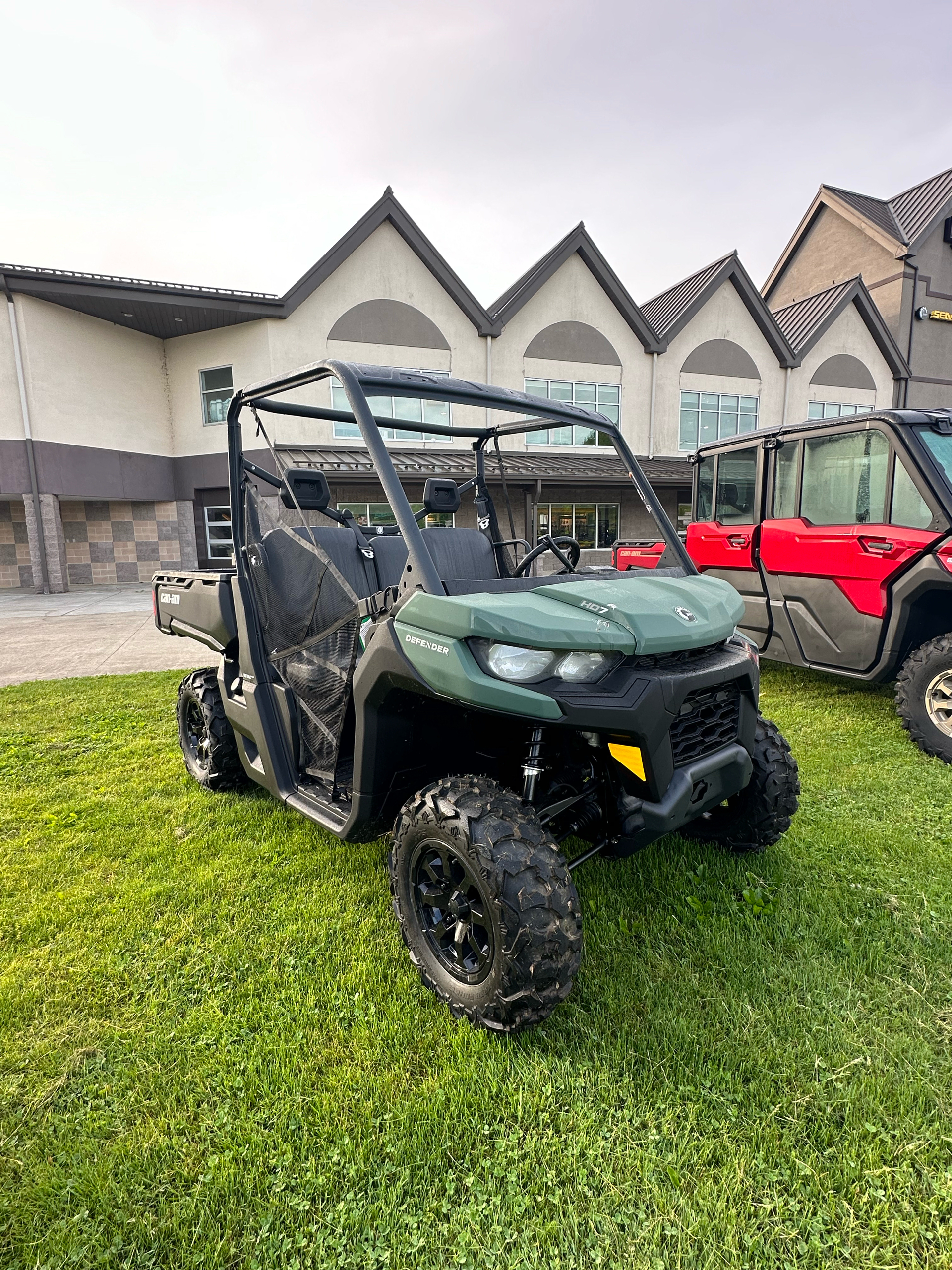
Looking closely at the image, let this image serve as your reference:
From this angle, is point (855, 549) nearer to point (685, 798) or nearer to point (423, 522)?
point (685, 798)

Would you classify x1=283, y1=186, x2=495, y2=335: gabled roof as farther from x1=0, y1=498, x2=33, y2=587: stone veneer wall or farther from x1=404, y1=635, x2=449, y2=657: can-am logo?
x1=404, y1=635, x2=449, y2=657: can-am logo

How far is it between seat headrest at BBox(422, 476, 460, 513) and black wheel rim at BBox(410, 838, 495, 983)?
4.69 feet

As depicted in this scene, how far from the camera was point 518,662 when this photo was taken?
1986 mm

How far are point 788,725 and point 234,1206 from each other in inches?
Result: 182

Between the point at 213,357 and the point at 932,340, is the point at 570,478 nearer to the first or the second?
the point at 213,357

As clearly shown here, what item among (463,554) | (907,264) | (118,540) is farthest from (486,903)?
(907,264)

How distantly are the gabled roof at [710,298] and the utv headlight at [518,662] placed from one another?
21.0 metres

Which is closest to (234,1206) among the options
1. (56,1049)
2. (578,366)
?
(56,1049)

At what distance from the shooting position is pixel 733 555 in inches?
238

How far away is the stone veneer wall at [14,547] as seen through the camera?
19.1 metres

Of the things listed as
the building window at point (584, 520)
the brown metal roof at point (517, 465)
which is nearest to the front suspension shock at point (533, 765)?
the brown metal roof at point (517, 465)

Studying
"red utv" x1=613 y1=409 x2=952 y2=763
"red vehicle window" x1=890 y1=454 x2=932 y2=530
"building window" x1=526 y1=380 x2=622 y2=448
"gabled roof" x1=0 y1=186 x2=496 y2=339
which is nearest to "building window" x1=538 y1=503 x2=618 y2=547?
"building window" x1=526 y1=380 x2=622 y2=448

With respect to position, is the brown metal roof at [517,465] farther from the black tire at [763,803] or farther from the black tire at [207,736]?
the black tire at [763,803]

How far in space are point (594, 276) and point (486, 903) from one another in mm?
21466
